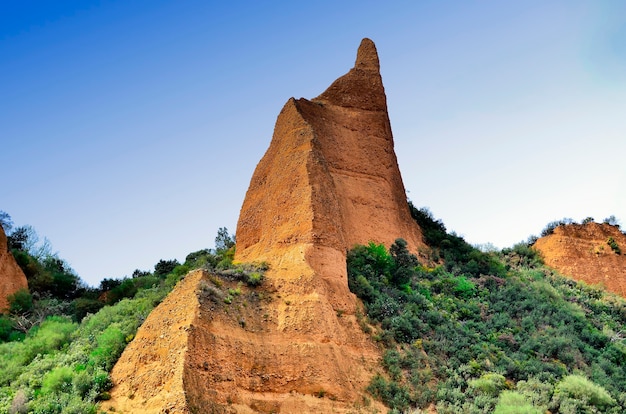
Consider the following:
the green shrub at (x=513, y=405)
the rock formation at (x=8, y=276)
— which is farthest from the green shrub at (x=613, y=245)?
the rock formation at (x=8, y=276)

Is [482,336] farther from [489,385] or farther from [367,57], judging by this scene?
[367,57]

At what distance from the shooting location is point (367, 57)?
3575 centimetres

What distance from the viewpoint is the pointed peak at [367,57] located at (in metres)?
35.4

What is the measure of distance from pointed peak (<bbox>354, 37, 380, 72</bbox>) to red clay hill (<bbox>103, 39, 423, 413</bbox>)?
7.14m

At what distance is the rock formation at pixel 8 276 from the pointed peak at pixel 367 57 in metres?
23.1

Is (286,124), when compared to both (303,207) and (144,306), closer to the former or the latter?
(303,207)

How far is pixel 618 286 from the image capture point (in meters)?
36.3

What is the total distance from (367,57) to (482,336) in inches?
746

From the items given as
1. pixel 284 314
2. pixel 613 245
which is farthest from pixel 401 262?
pixel 613 245

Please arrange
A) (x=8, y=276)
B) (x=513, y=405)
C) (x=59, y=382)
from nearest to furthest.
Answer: (x=59, y=382)
(x=513, y=405)
(x=8, y=276)

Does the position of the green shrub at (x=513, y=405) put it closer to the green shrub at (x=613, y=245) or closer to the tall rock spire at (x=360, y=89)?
the tall rock spire at (x=360, y=89)

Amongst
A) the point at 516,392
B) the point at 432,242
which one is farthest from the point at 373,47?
the point at 516,392

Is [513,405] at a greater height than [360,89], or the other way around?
[360,89]

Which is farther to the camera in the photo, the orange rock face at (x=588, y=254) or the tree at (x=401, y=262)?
the orange rock face at (x=588, y=254)
